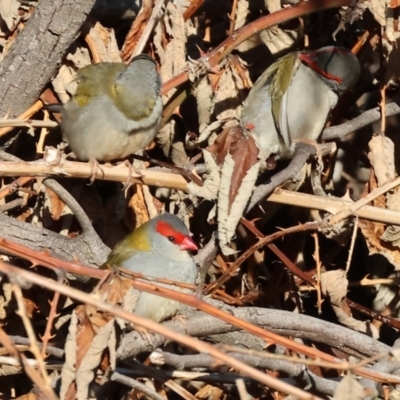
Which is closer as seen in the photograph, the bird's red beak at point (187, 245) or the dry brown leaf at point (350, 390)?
the dry brown leaf at point (350, 390)

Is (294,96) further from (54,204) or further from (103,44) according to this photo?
(54,204)

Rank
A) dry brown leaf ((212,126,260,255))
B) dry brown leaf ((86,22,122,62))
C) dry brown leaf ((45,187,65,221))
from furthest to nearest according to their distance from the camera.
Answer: dry brown leaf ((86,22,122,62))
dry brown leaf ((45,187,65,221))
dry brown leaf ((212,126,260,255))

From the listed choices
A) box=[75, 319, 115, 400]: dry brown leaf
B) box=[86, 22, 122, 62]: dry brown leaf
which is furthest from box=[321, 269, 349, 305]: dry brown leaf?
box=[75, 319, 115, 400]: dry brown leaf

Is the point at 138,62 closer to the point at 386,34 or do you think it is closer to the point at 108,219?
the point at 108,219

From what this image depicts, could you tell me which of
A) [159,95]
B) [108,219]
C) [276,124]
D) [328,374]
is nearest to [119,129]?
[159,95]

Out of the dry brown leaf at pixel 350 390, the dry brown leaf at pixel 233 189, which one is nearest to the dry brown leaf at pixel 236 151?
the dry brown leaf at pixel 233 189

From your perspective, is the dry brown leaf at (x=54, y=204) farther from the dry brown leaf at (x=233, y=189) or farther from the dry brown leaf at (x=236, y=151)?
the dry brown leaf at (x=233, y=189)

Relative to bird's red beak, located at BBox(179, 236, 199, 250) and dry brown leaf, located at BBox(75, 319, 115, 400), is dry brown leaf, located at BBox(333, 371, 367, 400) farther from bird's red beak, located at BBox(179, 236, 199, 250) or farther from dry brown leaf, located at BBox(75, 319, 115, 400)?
bird's red beak, located at BBox(179, 236, 199, 250)

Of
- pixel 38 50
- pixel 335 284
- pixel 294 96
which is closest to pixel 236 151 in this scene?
pixel 335 284
